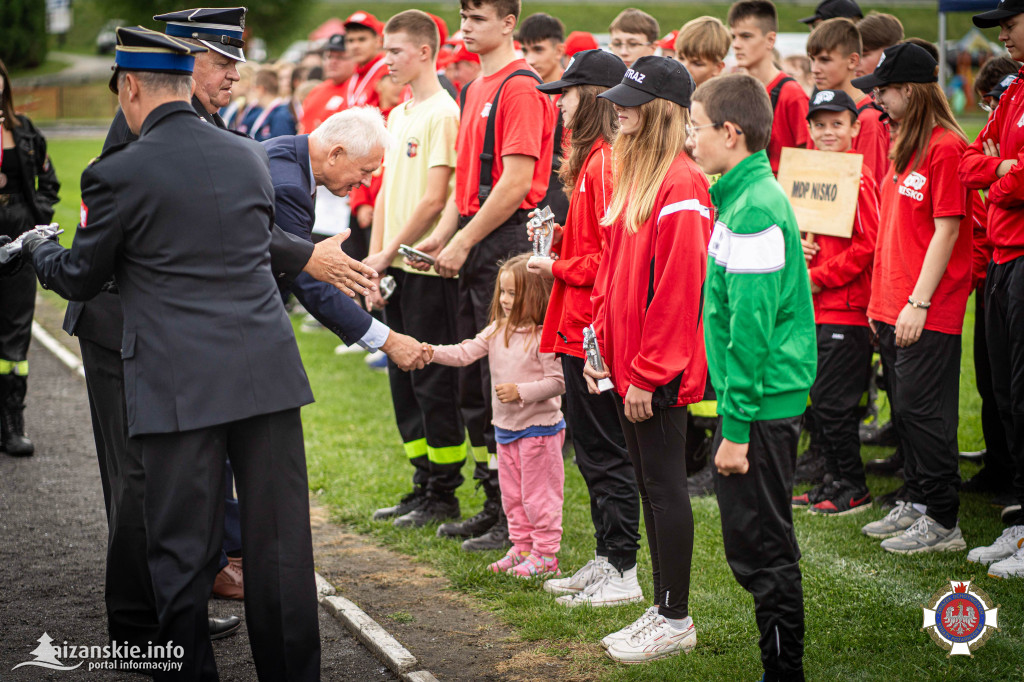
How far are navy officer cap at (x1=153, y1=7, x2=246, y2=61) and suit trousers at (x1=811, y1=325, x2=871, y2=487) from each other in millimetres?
3800

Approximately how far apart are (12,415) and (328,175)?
4.67 m

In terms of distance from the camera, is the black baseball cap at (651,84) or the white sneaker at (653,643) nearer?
the black baseball cap at (651,84)

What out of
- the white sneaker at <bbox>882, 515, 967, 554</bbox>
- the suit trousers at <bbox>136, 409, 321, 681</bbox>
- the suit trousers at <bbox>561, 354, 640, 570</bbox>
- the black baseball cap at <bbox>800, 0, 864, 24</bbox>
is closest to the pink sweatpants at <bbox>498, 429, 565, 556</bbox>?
the suit trousers at <bbox>561, 354, 640, 570</bbox>

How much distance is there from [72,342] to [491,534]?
790 cm

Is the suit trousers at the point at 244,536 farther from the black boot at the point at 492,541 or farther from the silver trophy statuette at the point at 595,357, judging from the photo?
the black boot at the point at 492,541

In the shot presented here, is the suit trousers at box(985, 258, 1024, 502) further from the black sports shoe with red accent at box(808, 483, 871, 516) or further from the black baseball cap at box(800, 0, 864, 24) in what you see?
the black baseball cap at box(800, 0, 864, 24)

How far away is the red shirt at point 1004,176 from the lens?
190 inches

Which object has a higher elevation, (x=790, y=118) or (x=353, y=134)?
(x=353, y=134)

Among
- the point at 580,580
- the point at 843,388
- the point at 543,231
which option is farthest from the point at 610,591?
the point at 843,388

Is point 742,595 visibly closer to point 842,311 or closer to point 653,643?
point 653,643

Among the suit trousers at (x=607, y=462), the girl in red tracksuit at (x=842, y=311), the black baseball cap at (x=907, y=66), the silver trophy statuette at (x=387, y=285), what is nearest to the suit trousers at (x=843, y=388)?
the girl in red tracksuit at (x=842, y=311)

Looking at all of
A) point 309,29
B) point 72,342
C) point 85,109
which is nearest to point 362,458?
point 72,342

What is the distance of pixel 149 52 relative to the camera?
131 inches

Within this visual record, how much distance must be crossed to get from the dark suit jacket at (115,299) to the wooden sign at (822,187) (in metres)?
3.22
